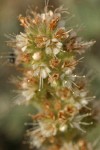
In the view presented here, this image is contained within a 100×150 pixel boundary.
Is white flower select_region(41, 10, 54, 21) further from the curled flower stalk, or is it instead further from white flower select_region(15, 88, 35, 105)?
white flower select_region(15, 88, 35, 105)

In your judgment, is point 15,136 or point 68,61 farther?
point 15,136

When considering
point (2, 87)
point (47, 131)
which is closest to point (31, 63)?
point (47, 131)

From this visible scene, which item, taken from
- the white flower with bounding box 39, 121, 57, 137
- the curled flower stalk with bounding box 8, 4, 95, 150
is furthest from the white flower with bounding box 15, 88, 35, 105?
the white flower with bounding box 39, 121, 57, 137

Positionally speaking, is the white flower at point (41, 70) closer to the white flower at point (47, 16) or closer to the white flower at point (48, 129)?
the white flower at point (47, 16)

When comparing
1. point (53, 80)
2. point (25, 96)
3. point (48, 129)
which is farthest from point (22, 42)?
point (48, 129)

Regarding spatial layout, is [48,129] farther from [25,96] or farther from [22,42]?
[22,42]

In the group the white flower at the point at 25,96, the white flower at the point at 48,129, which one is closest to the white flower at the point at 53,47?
the white flower at the point at 25,96

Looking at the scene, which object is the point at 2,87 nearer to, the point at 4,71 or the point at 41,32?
the point at 4,71

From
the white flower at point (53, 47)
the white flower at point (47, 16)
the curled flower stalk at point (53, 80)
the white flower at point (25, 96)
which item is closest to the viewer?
the white flower at point (53, 47)
